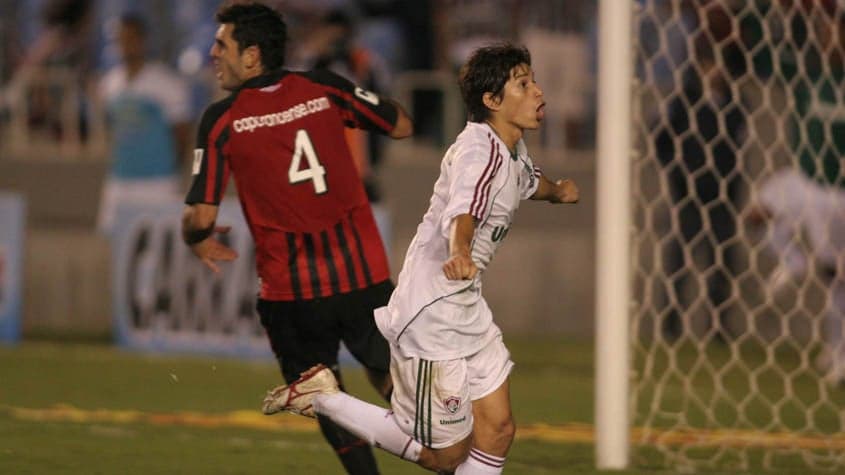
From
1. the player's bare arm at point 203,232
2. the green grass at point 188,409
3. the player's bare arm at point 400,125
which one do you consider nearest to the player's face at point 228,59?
the player's bare arm at point 203,232

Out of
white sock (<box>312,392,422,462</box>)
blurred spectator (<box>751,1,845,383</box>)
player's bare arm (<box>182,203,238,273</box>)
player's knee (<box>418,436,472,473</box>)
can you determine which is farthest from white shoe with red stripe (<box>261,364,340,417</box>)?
blurred spectator (<box>751,1,845,383</box>)

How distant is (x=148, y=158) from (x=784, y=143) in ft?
16.7

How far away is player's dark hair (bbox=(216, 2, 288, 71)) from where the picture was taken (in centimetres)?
611

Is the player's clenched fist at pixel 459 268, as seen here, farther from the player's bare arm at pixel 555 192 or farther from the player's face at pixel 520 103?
the player's bare arm at pixel 555 192

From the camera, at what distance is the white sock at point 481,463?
224 inches

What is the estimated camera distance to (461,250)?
522 cm

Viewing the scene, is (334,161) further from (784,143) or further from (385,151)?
(385,151)

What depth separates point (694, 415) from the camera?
933cm

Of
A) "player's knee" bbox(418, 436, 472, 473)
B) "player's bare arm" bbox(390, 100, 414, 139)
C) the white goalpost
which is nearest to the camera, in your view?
"player's knee" bbox(418, 436, 472, 473)

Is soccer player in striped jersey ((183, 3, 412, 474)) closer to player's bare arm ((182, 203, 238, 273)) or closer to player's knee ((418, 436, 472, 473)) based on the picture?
player's bare arm ((182, 203, 238, 273))

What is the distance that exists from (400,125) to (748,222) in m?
6.39

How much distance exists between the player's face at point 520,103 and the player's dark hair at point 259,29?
0.94m

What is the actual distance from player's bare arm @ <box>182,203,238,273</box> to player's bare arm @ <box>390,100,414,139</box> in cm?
66

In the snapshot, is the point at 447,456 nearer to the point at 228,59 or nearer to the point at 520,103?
the point at 520,103
